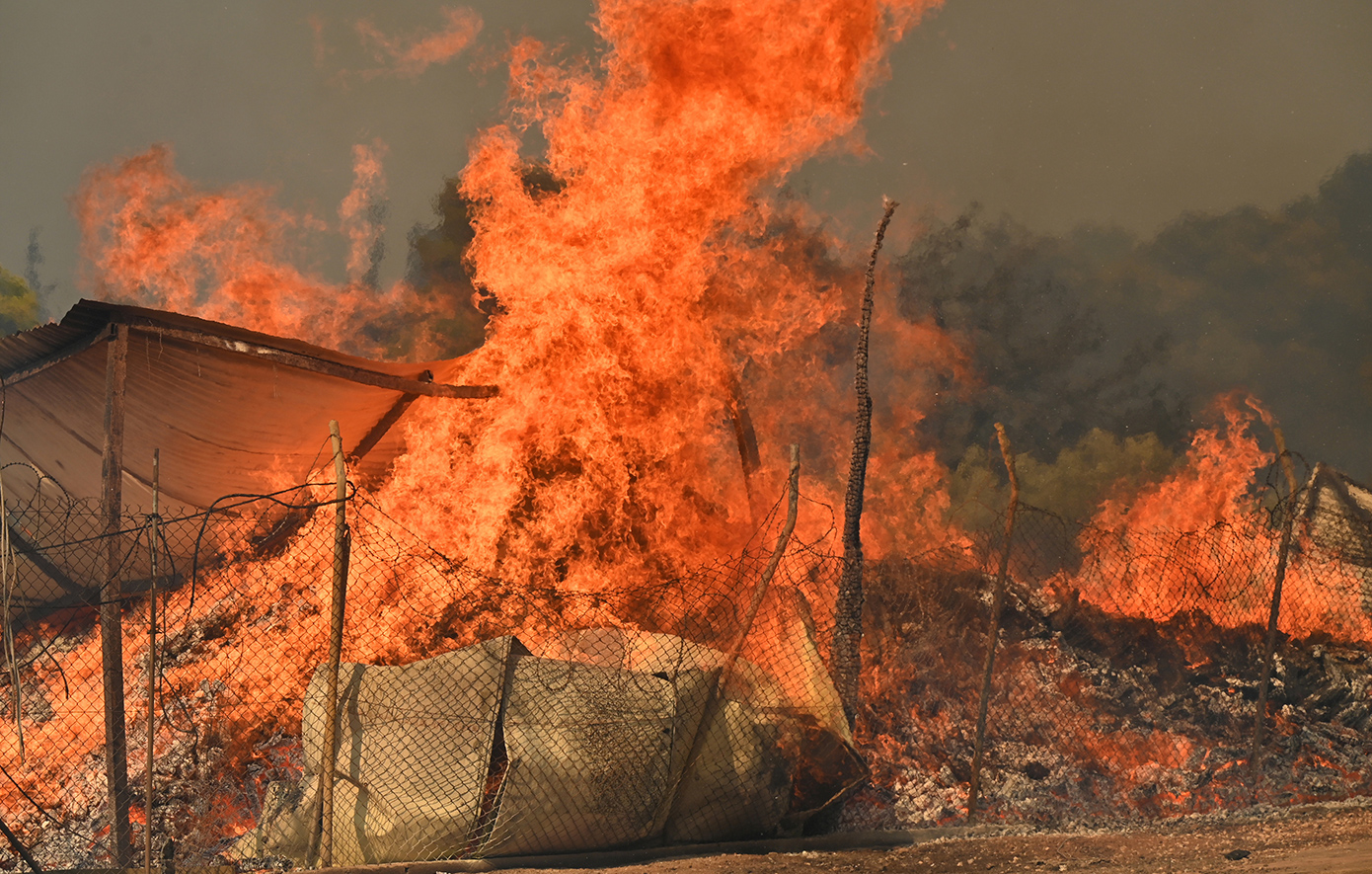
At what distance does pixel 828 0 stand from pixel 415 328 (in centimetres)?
1639

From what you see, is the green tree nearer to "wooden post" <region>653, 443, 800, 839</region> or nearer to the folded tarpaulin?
the folded tarpaulin

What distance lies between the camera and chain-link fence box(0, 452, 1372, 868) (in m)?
5.68

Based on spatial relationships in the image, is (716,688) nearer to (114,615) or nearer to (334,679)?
(334,679)

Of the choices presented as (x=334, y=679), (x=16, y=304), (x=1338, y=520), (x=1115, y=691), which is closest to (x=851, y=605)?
(x=1115, y=691)

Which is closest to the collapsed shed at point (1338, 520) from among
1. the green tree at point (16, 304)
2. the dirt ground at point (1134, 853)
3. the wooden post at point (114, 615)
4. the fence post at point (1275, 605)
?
the fence post at point (1275, 605)

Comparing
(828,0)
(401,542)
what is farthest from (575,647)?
(828,0)

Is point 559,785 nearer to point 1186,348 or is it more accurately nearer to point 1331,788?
point 1331,788

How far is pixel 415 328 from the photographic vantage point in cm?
2384

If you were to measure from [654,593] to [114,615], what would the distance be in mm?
4530

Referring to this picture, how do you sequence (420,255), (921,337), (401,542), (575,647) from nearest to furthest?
1. (575,647)
2. (401,542)
3. (420,255)
4. (921,337)

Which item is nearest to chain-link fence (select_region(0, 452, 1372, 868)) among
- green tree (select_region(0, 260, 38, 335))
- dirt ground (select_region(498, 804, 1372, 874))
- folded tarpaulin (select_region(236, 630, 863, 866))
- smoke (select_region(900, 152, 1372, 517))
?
folded tarpaulin (select_region(236, 630, 863, 866))

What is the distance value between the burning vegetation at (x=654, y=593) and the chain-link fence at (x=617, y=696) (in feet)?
0.12

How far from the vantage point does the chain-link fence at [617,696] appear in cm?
568

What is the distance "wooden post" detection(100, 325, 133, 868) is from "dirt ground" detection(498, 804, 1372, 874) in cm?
339
